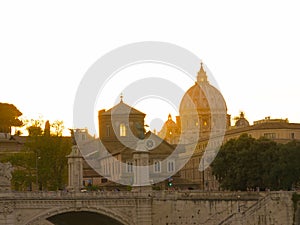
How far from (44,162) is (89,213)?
17.0 m

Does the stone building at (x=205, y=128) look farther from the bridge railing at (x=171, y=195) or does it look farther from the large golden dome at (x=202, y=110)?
the bridge railing at (x=171, y=195)

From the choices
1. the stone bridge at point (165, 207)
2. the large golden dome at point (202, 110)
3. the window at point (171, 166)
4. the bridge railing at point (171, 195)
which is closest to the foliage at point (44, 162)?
the stone bridge at point (165, 207)

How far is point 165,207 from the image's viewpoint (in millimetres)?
68500

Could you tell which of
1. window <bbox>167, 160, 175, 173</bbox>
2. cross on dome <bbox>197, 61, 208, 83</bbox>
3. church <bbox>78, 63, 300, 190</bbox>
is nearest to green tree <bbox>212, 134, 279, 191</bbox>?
church <bbox>78, 63, 300, 190</bbox>

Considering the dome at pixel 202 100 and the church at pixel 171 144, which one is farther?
the dome at pixel 202 100

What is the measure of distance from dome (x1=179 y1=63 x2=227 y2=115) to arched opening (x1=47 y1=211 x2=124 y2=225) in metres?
74.8

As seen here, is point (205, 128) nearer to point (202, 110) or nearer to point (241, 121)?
point (202, 110)

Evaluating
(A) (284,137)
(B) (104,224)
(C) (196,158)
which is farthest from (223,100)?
(B) (104,224)

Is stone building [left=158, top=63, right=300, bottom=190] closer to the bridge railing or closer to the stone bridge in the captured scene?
the bridge railing

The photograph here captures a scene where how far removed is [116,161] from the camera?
10300cm

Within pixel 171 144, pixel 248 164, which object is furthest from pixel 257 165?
pixel 171 144

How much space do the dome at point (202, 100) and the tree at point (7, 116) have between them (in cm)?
3652

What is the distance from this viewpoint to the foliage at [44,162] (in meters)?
83.6

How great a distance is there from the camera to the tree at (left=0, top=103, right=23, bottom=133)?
387 feet
